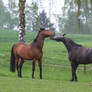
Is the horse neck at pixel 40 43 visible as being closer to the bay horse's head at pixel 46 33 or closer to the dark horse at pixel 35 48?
the dark horse at pixel 35 48

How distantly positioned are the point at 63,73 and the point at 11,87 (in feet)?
26.1

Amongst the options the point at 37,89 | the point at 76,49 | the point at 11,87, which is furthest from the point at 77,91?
the point at 76,49

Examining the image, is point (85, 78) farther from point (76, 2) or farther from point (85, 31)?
point (85, 31)

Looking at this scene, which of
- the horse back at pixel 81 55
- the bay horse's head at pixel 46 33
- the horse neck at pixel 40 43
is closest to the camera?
the horse back at pixel 81 55

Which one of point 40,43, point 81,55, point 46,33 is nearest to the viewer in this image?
point 81,55

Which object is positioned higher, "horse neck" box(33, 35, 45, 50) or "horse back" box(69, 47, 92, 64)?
"horse neck" box(33, 35, 45, 50)

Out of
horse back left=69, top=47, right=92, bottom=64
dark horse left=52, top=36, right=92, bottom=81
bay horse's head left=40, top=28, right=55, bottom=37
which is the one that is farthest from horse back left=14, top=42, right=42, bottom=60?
horse back left=69, top=47, right=92, bottom=64

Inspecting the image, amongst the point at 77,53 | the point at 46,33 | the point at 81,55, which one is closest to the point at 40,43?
the point at 46,33

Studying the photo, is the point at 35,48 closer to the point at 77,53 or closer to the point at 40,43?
the point at 40,43

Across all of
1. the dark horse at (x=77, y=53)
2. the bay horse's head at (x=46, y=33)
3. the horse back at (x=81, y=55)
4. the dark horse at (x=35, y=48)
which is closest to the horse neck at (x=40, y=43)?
the dark horse at (x=35, y=48)

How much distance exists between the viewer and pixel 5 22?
92875 mm

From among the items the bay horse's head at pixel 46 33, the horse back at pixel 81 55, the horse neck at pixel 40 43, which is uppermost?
the bay horse's head at pixel 46 33

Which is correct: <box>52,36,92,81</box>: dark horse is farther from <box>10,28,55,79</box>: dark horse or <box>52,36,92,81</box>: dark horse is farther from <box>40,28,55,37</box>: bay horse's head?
<box>10,28,55,79</box>: dark horse

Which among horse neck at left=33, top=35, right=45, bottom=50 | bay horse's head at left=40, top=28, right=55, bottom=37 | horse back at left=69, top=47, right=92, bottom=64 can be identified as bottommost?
horse back at left=69, top=47, right=92, bottom=64
